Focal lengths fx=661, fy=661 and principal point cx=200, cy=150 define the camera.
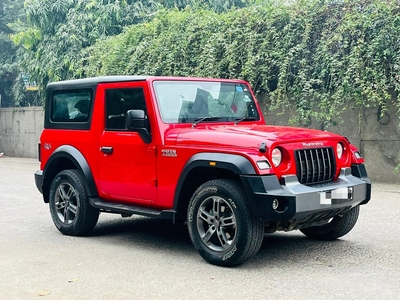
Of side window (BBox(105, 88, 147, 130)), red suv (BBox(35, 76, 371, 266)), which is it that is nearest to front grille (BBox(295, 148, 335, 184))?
red suv (BBox(35, 76, 371, 266))

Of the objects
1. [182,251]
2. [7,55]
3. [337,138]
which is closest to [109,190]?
[182,251]

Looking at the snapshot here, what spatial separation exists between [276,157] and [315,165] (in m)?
0.51

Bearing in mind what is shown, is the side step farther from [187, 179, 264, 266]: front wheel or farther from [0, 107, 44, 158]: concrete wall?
[0, 107, 44, 158]: concrete wall

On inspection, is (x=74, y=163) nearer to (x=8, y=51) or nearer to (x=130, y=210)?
(x=130, y=210)

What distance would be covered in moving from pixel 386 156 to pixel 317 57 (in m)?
2.46

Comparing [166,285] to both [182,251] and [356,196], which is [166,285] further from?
[356,196]

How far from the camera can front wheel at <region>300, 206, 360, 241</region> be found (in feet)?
23.8

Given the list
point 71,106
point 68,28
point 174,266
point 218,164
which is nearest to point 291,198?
point 218,164

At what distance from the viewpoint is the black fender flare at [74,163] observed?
780 centimetres

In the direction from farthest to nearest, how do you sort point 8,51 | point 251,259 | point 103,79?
point 8,51, point 103,79, point 251,259

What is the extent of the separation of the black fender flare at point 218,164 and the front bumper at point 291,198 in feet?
0.29

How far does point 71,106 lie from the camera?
827cm

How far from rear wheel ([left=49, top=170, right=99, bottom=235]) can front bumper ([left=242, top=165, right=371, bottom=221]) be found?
8.47 ft

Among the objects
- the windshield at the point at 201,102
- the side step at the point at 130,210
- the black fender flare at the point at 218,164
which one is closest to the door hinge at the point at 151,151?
the windshield at the point at 201,102
